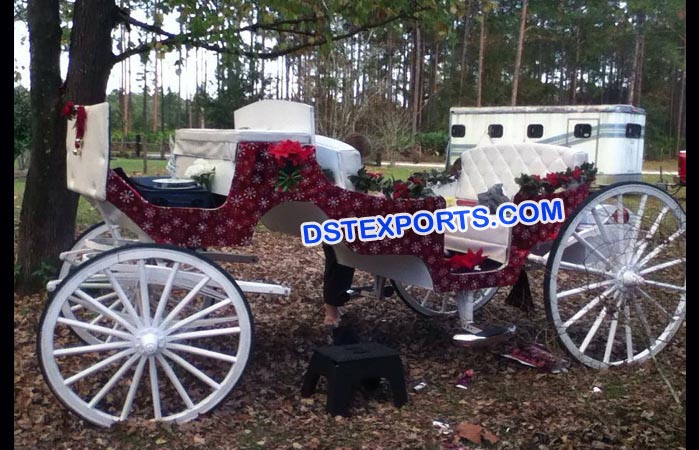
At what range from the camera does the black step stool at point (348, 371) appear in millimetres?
3904

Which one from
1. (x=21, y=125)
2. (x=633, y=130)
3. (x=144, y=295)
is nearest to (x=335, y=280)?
(x=144, y=295)

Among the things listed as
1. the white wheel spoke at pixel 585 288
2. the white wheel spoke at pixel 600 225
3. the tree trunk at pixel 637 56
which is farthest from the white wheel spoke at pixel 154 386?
the tree trunk at pixel 637 56

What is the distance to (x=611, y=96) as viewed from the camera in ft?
130

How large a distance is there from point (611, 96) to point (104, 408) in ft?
131

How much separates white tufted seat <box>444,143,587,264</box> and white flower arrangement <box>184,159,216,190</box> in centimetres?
179

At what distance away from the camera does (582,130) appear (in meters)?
15.8

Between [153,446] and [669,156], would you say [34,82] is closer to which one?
[153,446]

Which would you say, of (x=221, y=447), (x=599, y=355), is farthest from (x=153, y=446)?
(x=599, y=355)

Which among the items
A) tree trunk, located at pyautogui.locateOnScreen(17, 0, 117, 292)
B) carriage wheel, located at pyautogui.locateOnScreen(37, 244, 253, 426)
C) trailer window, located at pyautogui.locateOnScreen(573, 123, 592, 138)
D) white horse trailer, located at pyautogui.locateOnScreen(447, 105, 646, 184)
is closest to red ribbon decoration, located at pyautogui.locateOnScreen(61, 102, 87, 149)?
carriage wheel, located at pyautogui.locateOnScreen(37, 244, 253, 426)

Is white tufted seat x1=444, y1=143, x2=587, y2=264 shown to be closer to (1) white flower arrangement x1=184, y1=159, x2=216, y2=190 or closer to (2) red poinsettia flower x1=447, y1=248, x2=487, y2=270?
(2) red poinsettia flower x1=447, y1=248, x2=487, y2=270

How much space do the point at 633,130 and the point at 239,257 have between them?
1366 cm

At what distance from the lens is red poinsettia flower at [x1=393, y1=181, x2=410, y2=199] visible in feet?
14.1

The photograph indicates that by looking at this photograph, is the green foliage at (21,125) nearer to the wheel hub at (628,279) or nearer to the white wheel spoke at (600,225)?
the white wheel spoke at (600,225)

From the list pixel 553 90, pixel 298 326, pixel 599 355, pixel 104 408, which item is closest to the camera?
pixel 104 408
